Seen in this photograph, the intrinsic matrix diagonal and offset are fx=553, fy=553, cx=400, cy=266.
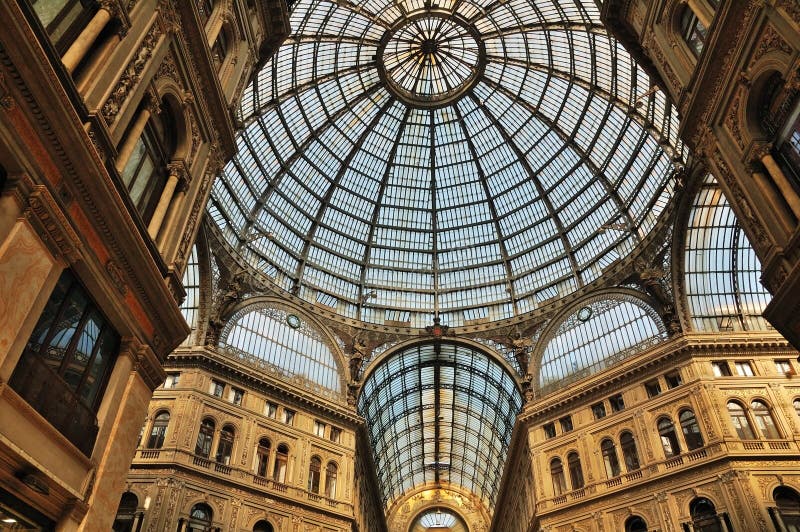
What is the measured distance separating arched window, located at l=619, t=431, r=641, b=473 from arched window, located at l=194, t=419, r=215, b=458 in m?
26.0

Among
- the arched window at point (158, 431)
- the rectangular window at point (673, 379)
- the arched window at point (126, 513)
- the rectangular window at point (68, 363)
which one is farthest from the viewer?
the rectangular window at point (673, 379)

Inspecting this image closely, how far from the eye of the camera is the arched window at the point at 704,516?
29281 mm

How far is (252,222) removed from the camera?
45844 mm

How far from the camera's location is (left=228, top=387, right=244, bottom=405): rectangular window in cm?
3711

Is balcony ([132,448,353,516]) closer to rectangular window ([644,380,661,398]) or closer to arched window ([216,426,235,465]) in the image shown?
arched window ([216,426,235,465])

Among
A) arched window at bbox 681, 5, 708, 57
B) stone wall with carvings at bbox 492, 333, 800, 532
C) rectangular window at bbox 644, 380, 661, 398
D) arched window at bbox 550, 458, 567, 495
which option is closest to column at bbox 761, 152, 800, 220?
arched window at bbox 681, 5, 708, 57

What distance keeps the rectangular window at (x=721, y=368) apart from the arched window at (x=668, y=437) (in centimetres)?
426

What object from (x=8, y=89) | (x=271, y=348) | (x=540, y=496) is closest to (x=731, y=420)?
(x=540, y=496)

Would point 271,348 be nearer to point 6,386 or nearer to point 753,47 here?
point 6,386

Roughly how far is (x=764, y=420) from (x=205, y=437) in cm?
3333

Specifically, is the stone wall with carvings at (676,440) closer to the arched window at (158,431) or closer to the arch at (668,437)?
the arch at (668,437)

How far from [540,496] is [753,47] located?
31.6 metres

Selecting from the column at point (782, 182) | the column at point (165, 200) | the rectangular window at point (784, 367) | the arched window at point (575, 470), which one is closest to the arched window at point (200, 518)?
the column at point (165, 200)

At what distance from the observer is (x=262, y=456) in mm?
36688
